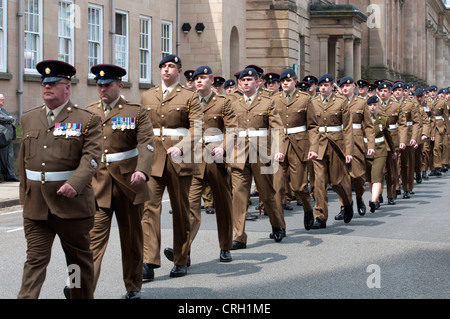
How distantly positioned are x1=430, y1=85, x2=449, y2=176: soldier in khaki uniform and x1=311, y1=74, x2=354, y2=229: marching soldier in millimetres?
10998

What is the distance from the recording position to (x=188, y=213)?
8.83 meters

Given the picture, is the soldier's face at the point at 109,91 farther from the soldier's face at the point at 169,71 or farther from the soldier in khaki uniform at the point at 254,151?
the soldier in khaki uniform at the point at 254,151

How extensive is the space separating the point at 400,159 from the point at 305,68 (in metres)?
25.6

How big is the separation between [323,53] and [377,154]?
3148cm

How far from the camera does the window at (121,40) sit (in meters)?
26.7

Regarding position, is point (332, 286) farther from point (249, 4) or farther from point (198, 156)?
point (249, 4)

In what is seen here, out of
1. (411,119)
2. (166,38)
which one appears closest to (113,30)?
(166,38)

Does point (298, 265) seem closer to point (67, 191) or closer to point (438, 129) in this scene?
point (67, 191)

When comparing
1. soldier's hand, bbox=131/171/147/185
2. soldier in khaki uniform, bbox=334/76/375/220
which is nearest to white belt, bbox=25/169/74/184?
soldier's hand, bbox=131/171/147/185

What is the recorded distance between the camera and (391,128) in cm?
1709

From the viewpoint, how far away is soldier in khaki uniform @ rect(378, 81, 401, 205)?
16.0 metres

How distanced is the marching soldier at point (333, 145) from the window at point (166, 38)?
1745 centimetres

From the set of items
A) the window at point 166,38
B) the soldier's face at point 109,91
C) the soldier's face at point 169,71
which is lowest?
the soldier's face at point 109,91

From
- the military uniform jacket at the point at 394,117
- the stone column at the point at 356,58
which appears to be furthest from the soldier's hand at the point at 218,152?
the stone column at the point at 356,58
